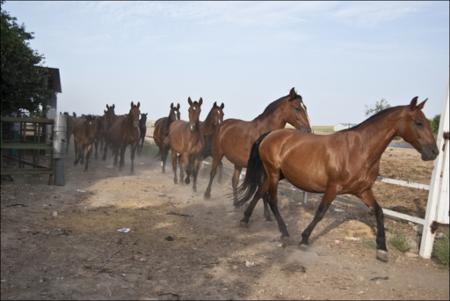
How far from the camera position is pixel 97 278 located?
424cm

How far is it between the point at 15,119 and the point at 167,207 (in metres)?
4.01

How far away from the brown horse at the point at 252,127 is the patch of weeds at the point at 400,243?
2.28 metres

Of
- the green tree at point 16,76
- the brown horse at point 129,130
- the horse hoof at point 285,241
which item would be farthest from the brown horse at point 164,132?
the horse hoof at point 285,241

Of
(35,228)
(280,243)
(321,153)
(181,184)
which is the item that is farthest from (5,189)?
(321,153)

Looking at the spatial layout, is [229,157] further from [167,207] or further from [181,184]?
[181,184]

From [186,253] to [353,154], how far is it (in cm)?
275

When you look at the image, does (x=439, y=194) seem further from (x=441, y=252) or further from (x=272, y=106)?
(x=272, y=106)

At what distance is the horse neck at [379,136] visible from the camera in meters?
5.45

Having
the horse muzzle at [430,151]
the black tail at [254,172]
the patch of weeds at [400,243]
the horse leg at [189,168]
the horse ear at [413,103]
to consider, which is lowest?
the patch of weeds at [400,243]

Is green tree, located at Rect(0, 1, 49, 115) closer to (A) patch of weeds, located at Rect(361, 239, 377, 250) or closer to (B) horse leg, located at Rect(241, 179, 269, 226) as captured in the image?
(B) horse leg, located at Rect(241, 179, 269, 226)

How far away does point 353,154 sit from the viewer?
5.50 metres

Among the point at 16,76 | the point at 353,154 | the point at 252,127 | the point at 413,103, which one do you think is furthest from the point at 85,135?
the point at 413,103

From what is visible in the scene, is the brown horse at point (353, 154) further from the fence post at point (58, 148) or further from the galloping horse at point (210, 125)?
the fence post at point (58, 148)

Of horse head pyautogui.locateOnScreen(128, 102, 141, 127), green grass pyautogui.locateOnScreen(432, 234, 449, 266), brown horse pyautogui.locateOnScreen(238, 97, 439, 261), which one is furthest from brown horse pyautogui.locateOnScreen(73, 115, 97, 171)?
green grass pyautogui.locateOnScreen(432, 234, 449, 266)
